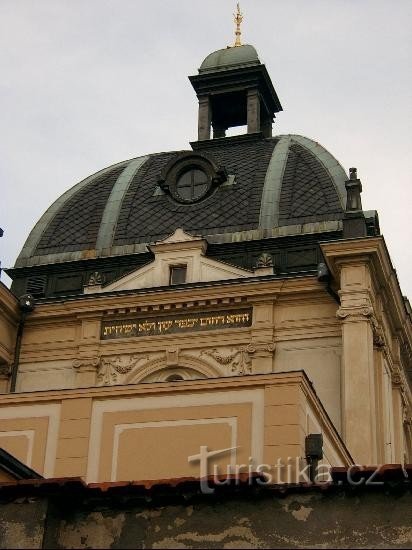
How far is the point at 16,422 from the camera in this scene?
73.6 ft

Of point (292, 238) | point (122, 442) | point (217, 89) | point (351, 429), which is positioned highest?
point (217, 89)

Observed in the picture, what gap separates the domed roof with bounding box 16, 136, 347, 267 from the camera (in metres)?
33.2

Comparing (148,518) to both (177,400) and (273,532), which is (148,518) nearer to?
(273,532)

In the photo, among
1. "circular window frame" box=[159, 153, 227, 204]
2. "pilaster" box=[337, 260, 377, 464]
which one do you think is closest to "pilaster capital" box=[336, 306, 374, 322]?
"pilaster" box=[337, 260, 377, 464]

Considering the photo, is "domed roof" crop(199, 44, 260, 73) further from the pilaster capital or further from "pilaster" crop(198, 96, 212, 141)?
the pilaster capital

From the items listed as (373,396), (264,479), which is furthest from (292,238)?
(264,479)

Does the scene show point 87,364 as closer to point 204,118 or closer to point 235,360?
point 235,360

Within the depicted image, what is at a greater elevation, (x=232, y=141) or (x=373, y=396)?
(x=232, y=141)

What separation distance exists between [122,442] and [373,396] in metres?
8.75

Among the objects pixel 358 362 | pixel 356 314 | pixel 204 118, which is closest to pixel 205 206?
pixel 356 314

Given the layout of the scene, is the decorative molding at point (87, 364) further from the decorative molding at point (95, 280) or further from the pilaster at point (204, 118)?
the pilaster at point (204, 118)

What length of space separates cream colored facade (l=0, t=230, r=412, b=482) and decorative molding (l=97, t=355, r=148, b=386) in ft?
0.10

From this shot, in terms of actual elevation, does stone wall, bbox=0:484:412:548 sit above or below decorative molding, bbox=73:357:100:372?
below

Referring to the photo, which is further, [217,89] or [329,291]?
[217,89]
